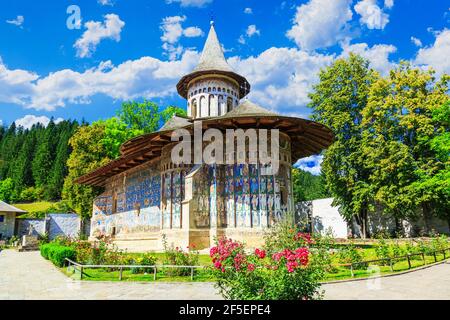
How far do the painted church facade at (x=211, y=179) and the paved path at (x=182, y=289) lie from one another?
688 centimetres

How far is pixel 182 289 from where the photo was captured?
315 inches

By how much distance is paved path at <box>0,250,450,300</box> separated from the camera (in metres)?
6.98

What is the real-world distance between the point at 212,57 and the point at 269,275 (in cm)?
2112

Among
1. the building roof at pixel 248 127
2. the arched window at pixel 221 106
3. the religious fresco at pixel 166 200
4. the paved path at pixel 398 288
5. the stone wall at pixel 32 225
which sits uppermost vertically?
the arched window at pixel 221 106

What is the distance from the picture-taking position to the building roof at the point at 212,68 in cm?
2273

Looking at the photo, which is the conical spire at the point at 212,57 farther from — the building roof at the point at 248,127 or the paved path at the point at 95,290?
the paved path at the point at 95,290

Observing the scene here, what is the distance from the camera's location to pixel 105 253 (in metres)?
12.1

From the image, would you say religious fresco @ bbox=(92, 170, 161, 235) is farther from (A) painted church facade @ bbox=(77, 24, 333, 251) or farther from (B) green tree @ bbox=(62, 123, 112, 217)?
(B) green tree @ bbox=(62, 123, 112, 217)

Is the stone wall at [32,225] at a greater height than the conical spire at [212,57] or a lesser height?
lesser

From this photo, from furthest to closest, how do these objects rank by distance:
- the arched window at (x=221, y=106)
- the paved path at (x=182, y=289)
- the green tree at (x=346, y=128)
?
the green tree at (x=346, y=128)
the arched window at (x=221, y=106)
the paved path at (x=182, y=289)

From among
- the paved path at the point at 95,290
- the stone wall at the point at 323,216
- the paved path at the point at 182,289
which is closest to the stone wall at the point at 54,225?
the stone wall at the point at 323,216

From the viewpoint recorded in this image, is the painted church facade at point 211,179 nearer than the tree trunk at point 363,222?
Yes

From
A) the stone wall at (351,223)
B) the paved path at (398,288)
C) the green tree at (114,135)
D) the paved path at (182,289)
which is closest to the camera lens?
the paved path at (398,288)
